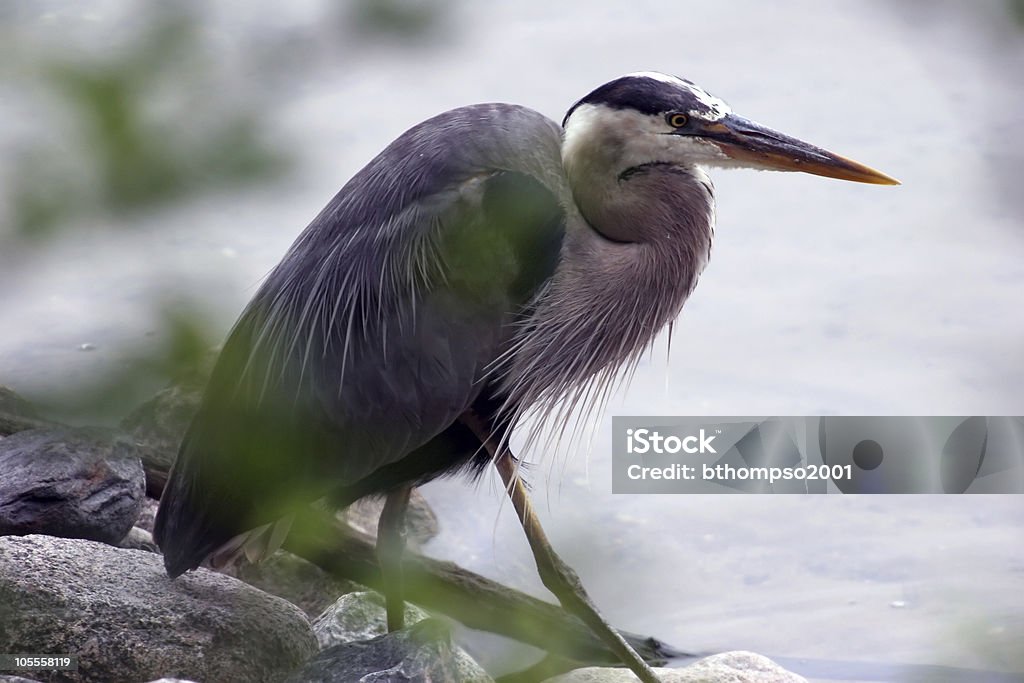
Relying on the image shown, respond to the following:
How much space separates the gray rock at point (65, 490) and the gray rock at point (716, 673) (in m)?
1.28

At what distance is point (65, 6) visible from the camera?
2.54 feet

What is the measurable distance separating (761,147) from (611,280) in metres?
0.49

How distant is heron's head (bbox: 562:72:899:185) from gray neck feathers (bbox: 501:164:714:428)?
0.18 ft

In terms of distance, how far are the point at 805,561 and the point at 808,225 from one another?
2.03 m

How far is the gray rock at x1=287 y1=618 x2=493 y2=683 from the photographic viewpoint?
2770 millimetres

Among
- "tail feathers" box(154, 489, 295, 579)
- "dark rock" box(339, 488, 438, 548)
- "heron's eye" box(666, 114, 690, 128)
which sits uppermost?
"heron's eye" box(666, 114, 690, 128)

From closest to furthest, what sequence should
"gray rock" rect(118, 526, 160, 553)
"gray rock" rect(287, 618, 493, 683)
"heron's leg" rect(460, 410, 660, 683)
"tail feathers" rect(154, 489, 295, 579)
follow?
"gray rock" rect(287, 618, 493, 683), "tail feathers" rect(154, 489, 295, 579), "heron's leg" rect(460, 410, 660, 683), "gray rock" rect(118, 526, 160, 553)

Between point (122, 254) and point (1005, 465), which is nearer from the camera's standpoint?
point (122, 254)

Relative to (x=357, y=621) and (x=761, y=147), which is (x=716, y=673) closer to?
(x=357, y=621)

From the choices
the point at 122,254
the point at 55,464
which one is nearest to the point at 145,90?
the point at 122,254

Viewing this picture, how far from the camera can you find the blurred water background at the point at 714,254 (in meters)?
0.66

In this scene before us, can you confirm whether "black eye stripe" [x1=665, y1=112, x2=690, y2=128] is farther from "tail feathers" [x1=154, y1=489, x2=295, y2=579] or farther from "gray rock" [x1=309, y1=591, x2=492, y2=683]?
"gray rock" [x1=309, y1=591, x2=492, y2=683]

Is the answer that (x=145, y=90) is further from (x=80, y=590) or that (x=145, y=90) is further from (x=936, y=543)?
(x=936, y=543)

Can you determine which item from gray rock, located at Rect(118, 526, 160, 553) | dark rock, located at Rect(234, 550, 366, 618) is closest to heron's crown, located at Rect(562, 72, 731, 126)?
dark rock, located at Rect(234, 550, 366, 618)
